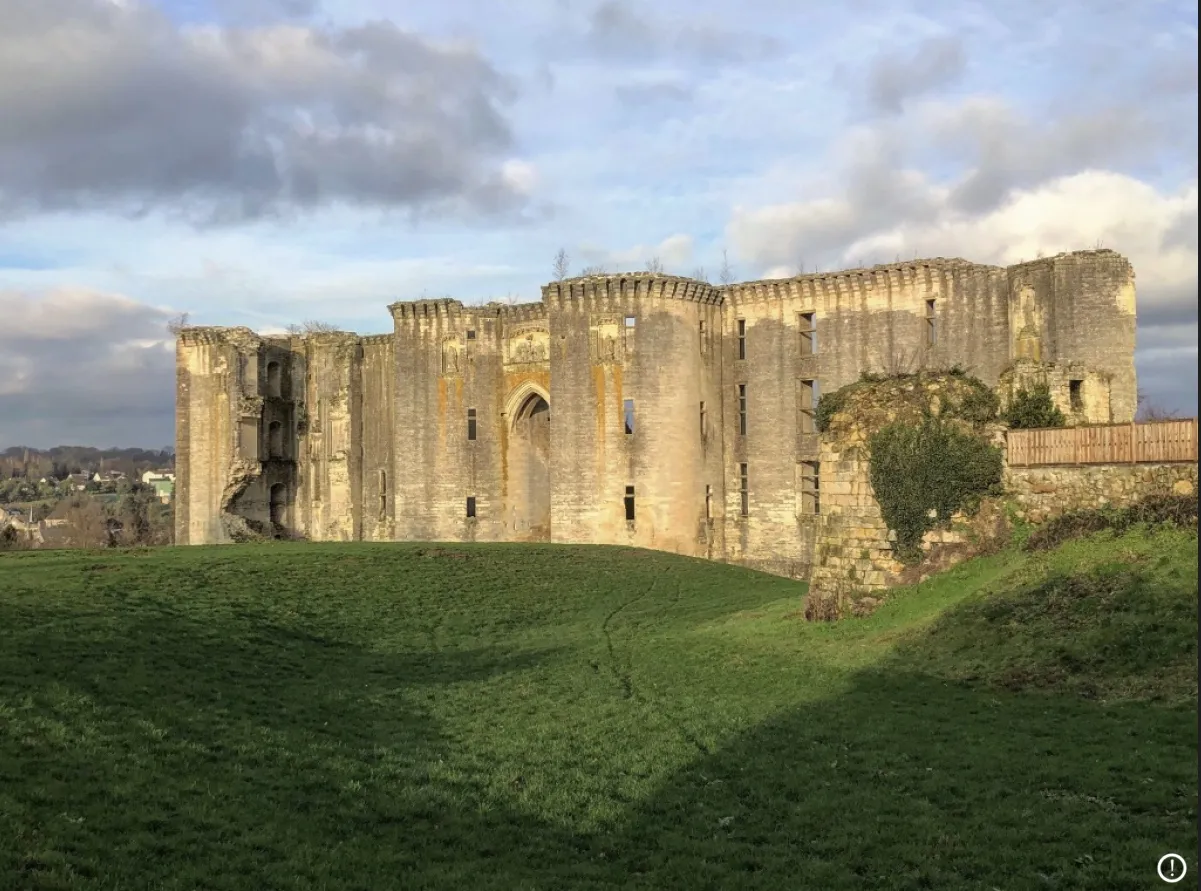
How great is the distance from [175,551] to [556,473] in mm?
17199

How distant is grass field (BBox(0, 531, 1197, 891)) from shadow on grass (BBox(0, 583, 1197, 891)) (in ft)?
0.13

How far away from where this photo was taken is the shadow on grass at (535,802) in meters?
7.86

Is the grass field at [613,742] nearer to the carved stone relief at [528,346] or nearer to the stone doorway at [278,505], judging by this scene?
the carved stone relief at [528,346]

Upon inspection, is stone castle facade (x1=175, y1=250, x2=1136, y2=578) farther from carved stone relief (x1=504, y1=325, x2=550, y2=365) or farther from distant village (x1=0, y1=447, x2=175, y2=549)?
distant village (x1=0, y1=447, x2=175, y2=549)

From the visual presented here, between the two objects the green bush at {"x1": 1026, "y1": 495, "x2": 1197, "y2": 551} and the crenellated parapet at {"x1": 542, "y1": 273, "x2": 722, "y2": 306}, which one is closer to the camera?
the green bush at {"x1": 1026, "y1": 495, "x2": 1197, "y2": 551}

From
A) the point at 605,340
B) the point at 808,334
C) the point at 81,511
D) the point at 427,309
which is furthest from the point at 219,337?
the point at 81,511

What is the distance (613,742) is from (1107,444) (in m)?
12.1

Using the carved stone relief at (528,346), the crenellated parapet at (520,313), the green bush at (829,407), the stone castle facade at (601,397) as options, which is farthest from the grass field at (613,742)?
the crenellated parapet at (520,313)

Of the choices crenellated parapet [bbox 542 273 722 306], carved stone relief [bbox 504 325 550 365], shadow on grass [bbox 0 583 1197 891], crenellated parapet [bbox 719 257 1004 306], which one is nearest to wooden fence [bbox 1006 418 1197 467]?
shadow on grass [bbox 0 583 1197 891]

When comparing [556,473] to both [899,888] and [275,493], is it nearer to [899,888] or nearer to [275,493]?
[275,493]

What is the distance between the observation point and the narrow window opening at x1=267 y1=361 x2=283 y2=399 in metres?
49.2

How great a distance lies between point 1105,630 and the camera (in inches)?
550

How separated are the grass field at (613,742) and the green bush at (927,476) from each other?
139cm

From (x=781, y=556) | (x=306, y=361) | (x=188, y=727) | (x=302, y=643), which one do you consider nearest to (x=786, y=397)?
(x=781, y=556)
